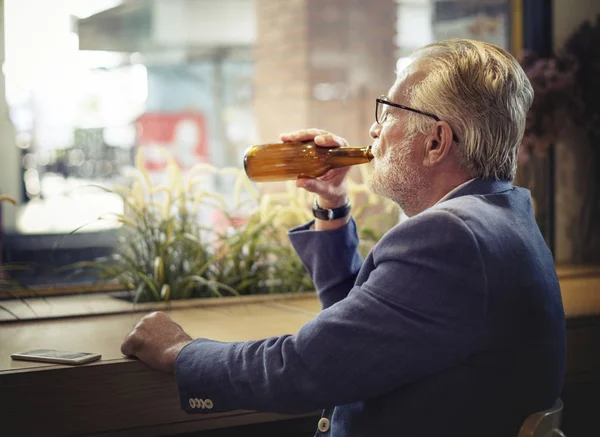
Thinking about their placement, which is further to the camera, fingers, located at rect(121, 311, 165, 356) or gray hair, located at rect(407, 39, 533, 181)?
fingers, located at rect(121, 311, 165, 356)

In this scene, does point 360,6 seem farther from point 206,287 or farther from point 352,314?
point 352,314

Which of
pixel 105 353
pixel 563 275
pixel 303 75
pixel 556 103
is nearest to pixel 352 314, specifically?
pixel 105 353

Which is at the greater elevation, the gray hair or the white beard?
the gray hair

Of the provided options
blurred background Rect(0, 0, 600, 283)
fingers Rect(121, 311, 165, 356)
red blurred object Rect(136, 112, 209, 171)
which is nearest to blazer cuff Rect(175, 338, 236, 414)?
fingers Rect(121, 311, 165, 356)

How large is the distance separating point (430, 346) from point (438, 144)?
1.30 ft

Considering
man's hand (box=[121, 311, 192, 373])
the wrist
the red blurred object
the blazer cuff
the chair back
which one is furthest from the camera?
the red blurred object

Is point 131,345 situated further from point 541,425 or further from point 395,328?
point 541,425

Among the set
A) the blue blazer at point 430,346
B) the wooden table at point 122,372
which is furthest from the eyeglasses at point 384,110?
the wooden table at point 122,372

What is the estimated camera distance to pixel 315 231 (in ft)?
6.27

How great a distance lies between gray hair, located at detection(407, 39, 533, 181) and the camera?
1431mm

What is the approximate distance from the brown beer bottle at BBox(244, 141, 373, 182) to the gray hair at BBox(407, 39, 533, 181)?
0.35m

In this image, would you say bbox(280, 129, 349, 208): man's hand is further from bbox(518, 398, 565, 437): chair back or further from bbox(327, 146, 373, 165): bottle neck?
bbox(518, 398, 565, 437): chair back

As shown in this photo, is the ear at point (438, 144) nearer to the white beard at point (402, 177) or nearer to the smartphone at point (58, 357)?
the white beard at point (402, 177)

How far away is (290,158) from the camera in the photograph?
182 cm
